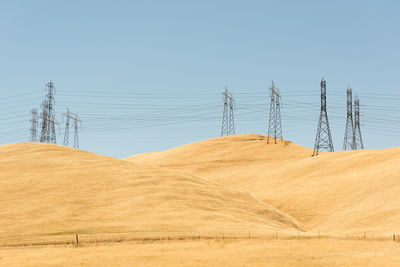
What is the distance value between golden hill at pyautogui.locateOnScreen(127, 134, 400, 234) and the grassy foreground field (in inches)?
531

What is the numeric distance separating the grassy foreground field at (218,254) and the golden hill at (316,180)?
1349cm

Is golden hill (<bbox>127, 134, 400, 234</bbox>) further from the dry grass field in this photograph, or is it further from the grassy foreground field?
the grassy foreground field

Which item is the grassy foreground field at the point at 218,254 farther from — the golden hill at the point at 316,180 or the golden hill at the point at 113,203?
the golden hill at the point at 316,180

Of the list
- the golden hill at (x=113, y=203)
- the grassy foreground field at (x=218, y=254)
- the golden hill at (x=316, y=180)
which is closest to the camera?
the grassy foreground field at (x=218, y=254)

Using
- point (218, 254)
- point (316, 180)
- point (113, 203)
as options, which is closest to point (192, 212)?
point (113, 203)

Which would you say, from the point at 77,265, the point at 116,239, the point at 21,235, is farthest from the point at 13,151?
the point at 77,265

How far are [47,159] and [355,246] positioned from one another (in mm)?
62969

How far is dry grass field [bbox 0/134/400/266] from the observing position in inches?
1458

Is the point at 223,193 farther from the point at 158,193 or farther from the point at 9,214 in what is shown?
the point at 9,214

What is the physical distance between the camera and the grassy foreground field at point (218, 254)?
33763mm

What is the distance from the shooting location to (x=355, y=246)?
1586 inches

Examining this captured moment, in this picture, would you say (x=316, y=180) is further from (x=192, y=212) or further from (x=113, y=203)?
(x=113, y=203)

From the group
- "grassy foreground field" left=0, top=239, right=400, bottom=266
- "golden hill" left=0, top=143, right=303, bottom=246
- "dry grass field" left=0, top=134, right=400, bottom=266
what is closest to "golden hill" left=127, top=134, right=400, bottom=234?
"dry grass field" left=0, top=134, right=400, bottom=266

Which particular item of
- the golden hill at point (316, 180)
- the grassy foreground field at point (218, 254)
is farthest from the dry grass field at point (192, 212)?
the golden hill at point (316, 180)
